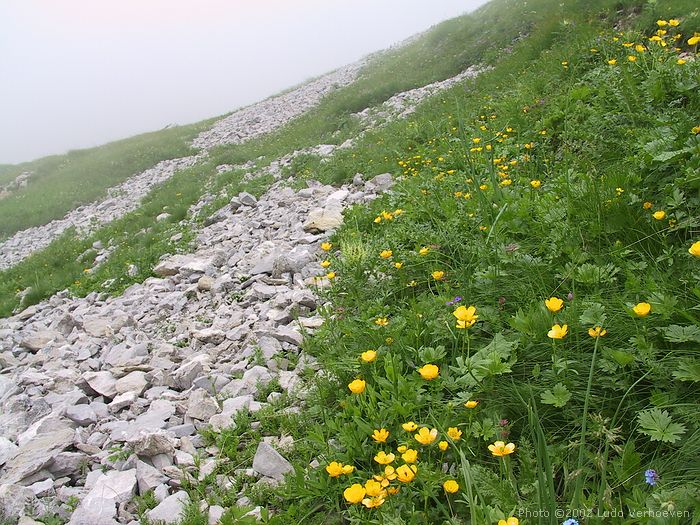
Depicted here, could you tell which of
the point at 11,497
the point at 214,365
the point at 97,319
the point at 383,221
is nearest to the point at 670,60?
the point at 383,221

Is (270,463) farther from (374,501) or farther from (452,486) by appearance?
(452,486)

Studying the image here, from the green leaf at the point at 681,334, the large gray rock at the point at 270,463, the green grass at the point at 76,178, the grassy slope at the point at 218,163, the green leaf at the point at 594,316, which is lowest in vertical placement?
the large gray rock at the point at 270,463

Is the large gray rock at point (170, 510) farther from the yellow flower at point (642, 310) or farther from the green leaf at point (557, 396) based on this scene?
the yellow flower at point (642, 310)

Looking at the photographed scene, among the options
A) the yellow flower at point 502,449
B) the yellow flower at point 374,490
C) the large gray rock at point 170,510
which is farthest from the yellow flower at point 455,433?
the large gray rock at point 170,510

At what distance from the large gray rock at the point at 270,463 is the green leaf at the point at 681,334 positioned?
238 centimetres

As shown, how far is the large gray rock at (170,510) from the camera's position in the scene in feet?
9.93

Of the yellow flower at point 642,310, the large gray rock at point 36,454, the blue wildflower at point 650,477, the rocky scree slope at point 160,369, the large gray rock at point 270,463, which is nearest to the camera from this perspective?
the blue wildflower at point 650,477

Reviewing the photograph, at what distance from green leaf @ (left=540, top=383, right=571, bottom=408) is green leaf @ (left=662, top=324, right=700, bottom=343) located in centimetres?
59

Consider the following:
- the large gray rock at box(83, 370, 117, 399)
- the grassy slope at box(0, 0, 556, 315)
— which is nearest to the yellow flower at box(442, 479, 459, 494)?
the large gray rock at box(83, 370, 117, 399)

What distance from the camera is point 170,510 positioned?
3084mm

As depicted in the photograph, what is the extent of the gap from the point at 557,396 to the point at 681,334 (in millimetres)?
692

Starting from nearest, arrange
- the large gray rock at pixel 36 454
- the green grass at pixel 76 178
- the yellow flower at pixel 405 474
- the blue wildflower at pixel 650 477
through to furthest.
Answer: the blue wildflower at pixel 650 477 → the yellow flower at pixel 405 474 → the large gray rock at pixel 36 454 → the green grass at pixel 76 178

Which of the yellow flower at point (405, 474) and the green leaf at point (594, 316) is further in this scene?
the green leaf at point (594, 316)

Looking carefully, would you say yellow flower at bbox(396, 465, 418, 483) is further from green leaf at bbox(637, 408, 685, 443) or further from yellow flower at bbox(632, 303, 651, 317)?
yellow flower at bbox(632, 303, 651, 317)
